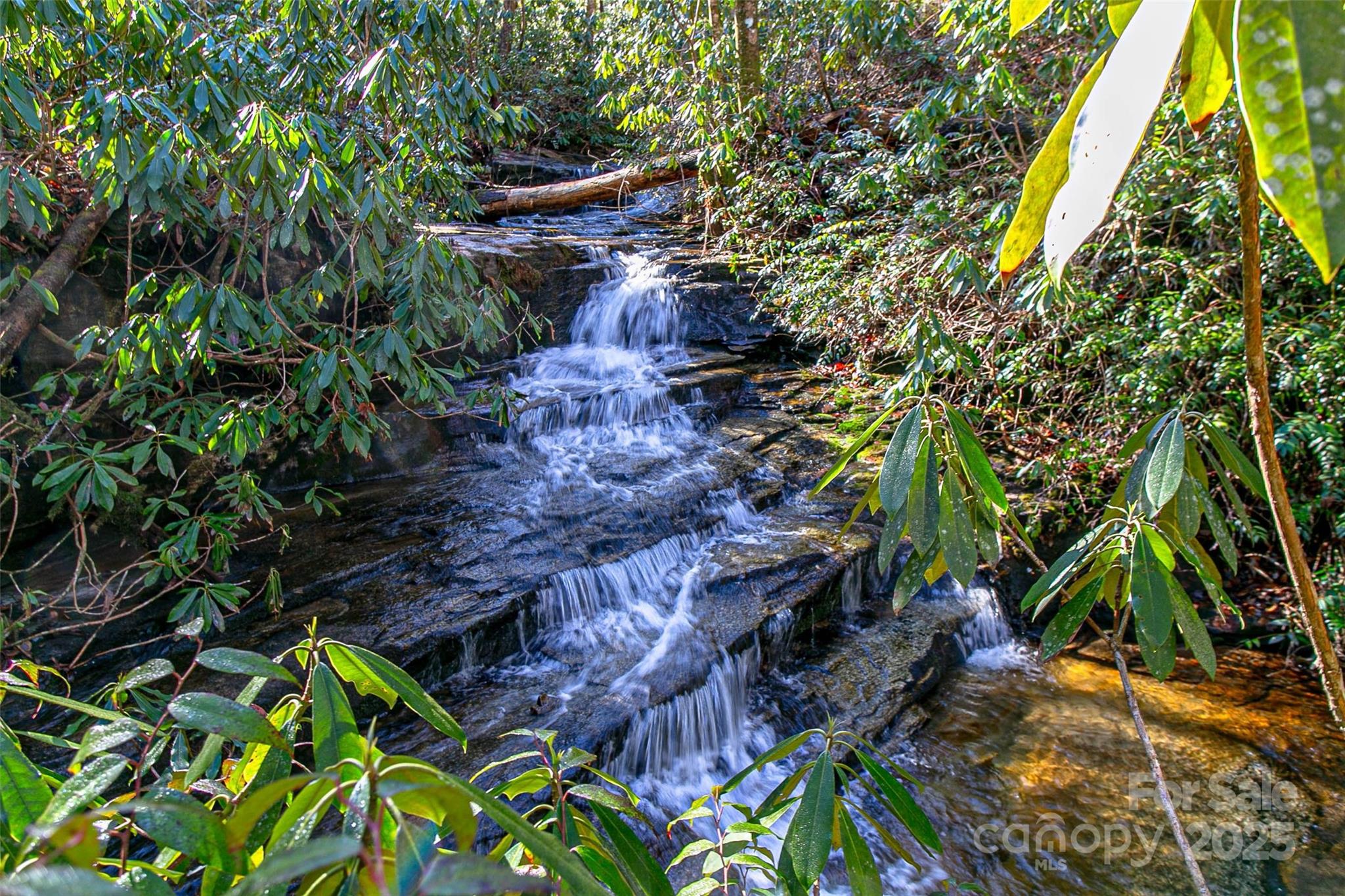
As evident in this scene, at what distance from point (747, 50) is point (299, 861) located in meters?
8.43

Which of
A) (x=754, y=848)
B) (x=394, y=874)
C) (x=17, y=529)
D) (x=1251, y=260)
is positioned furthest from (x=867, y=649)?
(x=17, y=529)

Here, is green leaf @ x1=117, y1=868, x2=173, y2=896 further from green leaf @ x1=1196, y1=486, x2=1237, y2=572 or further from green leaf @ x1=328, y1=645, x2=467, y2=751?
green leaf @ x1=1196, y1=486, x2=1237, y2=572

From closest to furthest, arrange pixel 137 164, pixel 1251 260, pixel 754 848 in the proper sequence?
pixel 1251 260
pixel 754 848
pixel 137 164

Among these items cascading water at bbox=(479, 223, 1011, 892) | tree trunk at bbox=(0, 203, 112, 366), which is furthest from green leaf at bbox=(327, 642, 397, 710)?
tree trunk at bbox=(0, 203, 112, 366)

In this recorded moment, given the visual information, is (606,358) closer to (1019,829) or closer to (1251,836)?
(1019,829)

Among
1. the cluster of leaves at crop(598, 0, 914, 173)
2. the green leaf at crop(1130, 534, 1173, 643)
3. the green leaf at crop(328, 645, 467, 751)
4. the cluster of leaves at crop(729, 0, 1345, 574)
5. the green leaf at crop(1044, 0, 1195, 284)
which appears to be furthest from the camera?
the cluster of leaves at crop(598, 0, 914, 173)

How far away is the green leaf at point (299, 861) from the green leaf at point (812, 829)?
2.32 feet

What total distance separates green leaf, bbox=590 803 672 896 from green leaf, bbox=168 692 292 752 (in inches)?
18.0

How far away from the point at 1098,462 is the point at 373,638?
4.44m

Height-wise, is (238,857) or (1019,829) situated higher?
(238,857)

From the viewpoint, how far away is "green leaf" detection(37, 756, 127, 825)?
59 cm

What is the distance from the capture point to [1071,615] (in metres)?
1.34

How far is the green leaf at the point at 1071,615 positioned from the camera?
1.31 metres

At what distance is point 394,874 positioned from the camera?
0.45 metres
